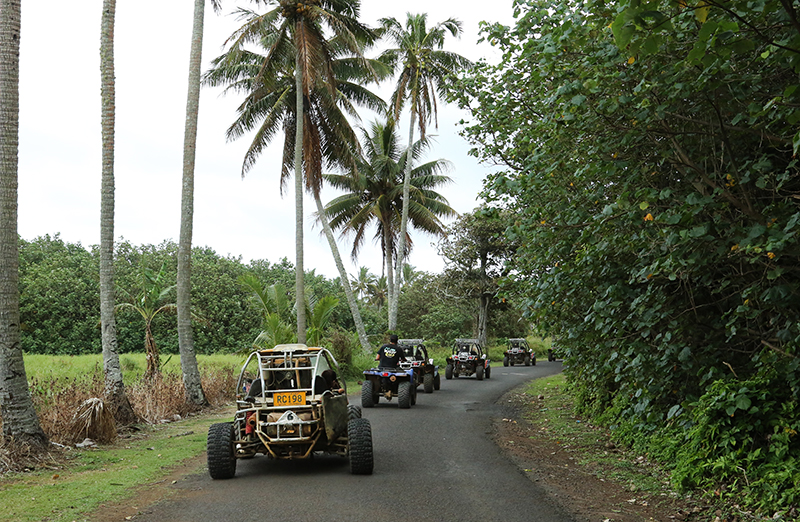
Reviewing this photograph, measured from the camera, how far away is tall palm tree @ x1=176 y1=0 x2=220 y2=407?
16234 millimetres

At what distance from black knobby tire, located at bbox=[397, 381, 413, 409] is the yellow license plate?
7.20 metres

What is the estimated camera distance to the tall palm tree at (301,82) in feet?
73.9

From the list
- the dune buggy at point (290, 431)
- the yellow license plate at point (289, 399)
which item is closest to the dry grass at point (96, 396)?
the dune buggy at point (290, 431)

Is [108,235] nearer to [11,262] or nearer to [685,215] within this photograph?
[11,262]

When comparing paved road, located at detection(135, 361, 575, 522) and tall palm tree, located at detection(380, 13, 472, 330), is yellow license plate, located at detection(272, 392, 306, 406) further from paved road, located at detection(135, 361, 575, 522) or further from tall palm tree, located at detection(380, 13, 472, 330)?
tall palm tree, located at detection(380, 13, 472, 330)

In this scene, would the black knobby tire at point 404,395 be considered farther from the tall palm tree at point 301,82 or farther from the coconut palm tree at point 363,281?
the coconut palm tree at point 363,281

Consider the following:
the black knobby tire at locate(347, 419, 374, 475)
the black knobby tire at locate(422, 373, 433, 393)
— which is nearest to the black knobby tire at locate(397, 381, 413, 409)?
the black knobby tire at locate(422, 373, 433, 393)

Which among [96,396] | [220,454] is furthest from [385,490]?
[96,396]

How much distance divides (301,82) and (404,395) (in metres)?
12.8

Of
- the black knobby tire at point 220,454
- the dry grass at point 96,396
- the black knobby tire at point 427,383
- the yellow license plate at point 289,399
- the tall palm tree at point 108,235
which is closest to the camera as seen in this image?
the black knobby tire at point 220,454

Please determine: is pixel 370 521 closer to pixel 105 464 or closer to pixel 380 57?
pixel 105 464

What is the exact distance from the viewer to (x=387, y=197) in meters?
34.1

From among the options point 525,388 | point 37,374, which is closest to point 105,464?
point 37,374

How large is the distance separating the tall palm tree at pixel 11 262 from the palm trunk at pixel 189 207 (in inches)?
252
